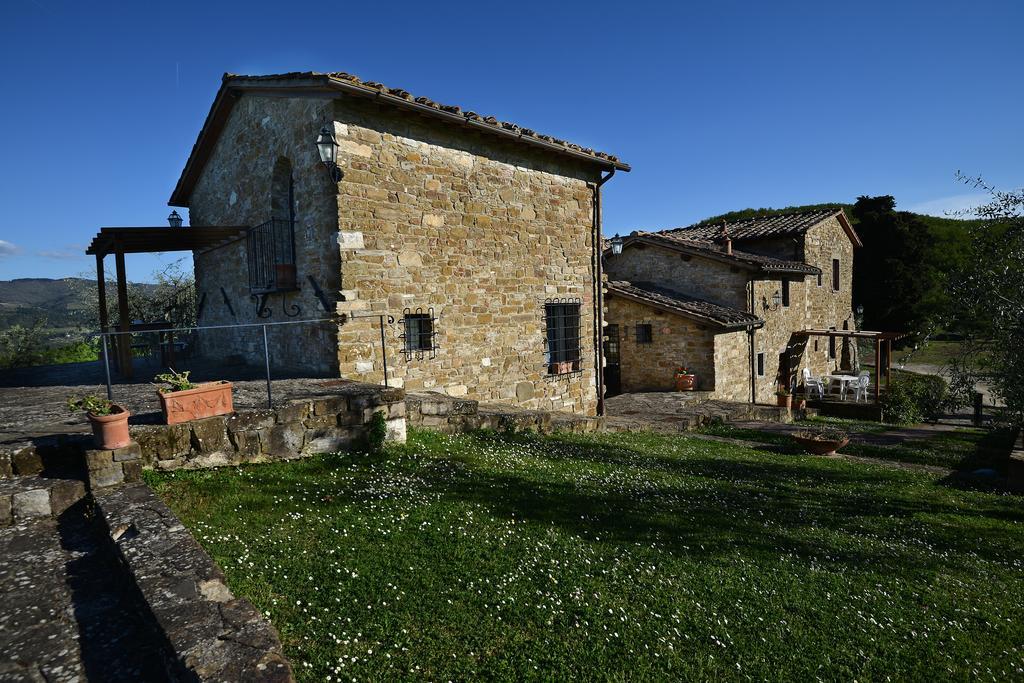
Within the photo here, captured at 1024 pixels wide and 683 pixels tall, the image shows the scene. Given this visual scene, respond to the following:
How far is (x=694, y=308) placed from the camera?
1670 cm

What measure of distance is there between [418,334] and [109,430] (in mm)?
4838

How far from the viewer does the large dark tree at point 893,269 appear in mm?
29094

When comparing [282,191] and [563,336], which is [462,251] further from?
[282,191]

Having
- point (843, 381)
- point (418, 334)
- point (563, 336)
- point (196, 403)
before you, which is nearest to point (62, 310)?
point (418, 334)

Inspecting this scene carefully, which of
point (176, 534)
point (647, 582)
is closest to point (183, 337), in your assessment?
point (176, 534)

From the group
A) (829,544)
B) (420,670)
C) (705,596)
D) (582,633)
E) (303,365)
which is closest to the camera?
(420,670)

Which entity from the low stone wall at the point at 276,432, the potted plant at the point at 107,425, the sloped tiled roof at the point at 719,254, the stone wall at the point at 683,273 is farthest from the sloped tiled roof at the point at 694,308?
the potted plant at the point at 107,425

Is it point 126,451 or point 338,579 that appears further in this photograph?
point 126,451

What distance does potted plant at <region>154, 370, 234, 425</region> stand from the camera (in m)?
5.05

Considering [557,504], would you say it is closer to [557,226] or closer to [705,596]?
[705,596]

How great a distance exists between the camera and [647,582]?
414 centimetres

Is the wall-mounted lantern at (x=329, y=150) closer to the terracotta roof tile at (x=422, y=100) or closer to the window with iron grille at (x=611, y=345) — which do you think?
the terracotta roof tile at (x=422, y=100)

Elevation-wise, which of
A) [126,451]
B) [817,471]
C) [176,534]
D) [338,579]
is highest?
[126,451]

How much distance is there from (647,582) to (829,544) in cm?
257
